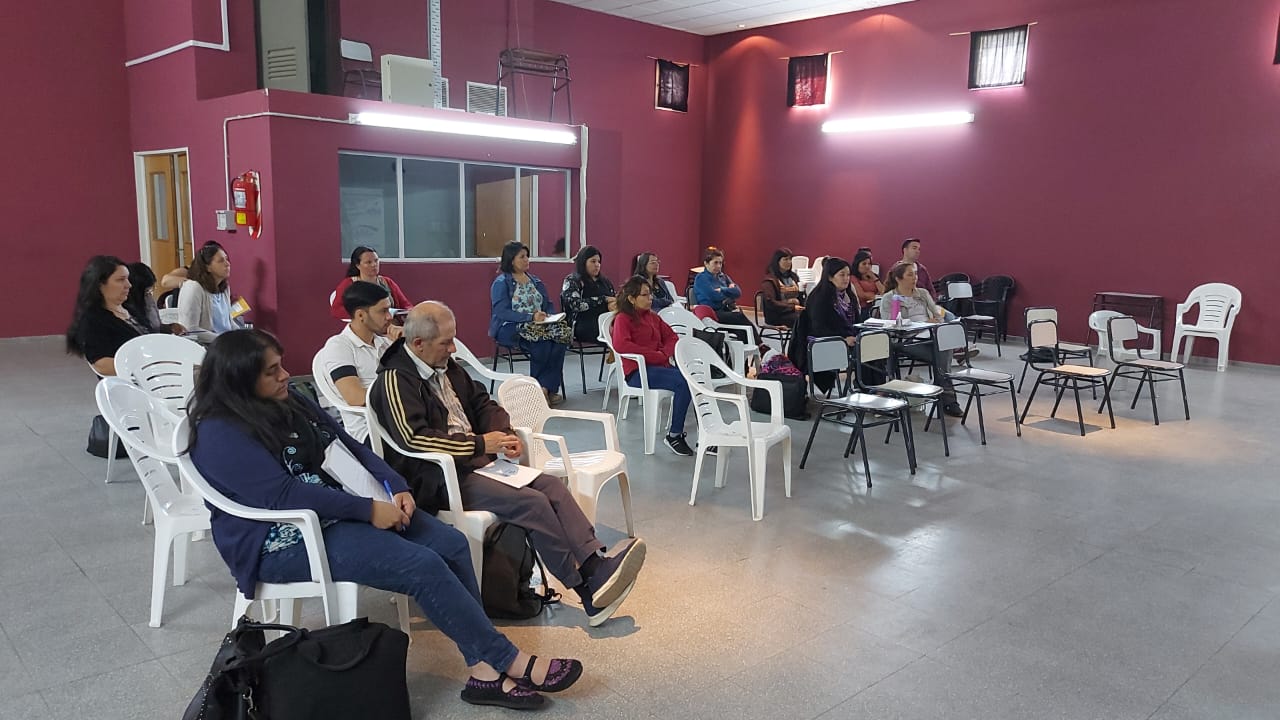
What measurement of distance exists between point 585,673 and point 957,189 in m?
9.92

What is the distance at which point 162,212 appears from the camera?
30.9 feet

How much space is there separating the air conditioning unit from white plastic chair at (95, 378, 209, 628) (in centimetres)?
547

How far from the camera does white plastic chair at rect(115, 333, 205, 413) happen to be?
4336mm

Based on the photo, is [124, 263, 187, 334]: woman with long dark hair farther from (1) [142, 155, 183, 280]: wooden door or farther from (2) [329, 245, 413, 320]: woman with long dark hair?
(1) [142, 155, 183, 280]: wooden door


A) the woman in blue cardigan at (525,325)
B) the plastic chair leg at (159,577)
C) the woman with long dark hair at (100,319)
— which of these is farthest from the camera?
→ the woman in blue cardigan at (525,325)

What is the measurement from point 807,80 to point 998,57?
2740mm

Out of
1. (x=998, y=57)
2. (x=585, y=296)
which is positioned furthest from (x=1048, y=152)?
(x=585, y=296)

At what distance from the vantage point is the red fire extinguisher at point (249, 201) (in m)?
7.46

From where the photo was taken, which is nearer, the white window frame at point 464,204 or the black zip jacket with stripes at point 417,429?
the black zip jacket with stripes at point 417,429

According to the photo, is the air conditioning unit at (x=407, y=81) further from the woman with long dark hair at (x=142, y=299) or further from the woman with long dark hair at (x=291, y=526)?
the woman with long dark hair at (x=291, y=526)

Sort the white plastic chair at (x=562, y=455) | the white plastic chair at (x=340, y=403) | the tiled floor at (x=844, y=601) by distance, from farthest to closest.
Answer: the white plastic chair at (x=340, y=403), the white plastic chair at (x=562, y=455), the tiled floor at (x=844, y=601)

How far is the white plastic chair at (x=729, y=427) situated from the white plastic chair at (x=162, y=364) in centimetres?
251

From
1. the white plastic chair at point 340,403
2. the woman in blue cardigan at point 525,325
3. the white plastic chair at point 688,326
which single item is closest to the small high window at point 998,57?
the white plastic chair at point 688,326

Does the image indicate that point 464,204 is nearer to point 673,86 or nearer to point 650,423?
point 650,423
